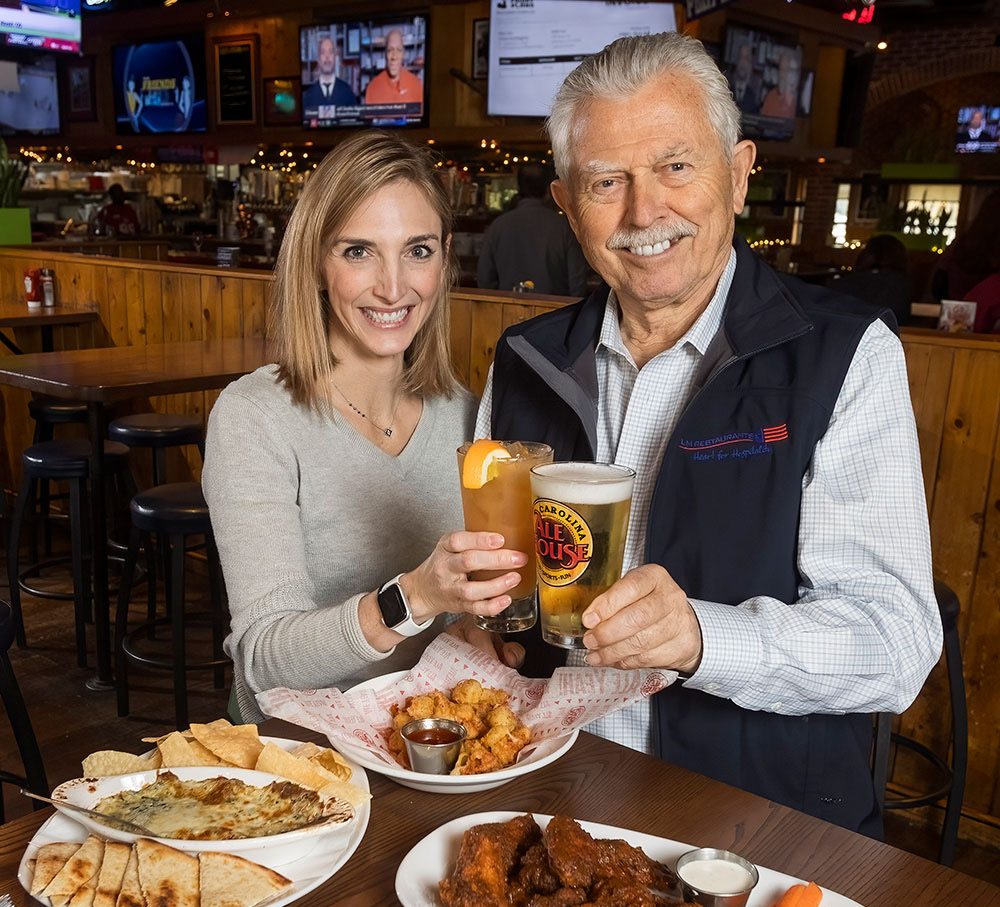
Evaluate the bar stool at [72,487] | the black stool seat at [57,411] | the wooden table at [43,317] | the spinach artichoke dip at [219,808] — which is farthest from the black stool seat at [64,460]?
the spinach artichoke dip at [219,808]

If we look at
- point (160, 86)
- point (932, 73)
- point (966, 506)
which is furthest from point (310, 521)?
point (932, 73)

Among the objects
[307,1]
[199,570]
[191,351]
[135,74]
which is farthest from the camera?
[135,74]

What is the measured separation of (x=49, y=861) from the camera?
3.36 ft

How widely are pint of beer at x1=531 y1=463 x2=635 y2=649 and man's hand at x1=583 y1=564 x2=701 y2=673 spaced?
0.04 m

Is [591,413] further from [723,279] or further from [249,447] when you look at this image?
[249,447]

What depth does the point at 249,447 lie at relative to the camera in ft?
6.07

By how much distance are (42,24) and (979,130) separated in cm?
999

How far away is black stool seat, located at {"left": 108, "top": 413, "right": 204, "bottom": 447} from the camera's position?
4199 millimetres

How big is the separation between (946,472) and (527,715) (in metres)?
2.01

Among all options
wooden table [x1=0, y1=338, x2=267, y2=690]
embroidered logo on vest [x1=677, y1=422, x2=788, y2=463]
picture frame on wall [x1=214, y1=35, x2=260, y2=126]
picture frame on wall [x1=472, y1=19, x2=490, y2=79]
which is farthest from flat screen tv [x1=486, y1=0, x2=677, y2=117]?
embroidered logo on vest [x1=677, y1=422, x2=788, y2=463]

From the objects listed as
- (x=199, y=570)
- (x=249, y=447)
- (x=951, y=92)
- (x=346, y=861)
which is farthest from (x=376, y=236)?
(x=951, y=92)

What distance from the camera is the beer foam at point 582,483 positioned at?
1.24 metres

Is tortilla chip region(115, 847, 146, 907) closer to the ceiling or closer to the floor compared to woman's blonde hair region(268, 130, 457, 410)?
closer to the floor

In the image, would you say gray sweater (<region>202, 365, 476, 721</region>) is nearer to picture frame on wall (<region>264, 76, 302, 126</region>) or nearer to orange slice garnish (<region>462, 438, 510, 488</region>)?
orange slice garnish (<region>462, 438, 510, 488</region>)
